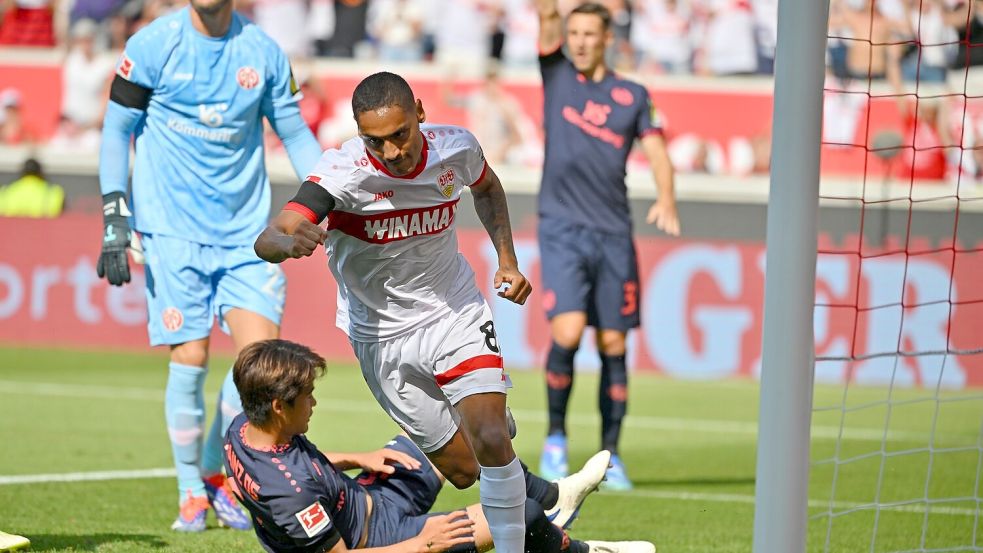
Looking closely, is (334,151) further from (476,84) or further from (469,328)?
(476,84)

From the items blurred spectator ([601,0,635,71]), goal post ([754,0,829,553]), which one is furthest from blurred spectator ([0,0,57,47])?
goal post ([754,0,829,553])

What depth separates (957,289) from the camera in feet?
43.6

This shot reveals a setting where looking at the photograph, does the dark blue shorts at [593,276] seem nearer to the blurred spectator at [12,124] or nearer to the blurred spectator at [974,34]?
the blurred spectator at [974,34]

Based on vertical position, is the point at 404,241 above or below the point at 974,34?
below

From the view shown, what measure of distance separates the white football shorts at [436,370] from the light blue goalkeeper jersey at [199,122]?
1.67 metres

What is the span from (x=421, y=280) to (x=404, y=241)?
0.57 feet

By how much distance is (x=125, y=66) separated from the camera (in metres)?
6.36

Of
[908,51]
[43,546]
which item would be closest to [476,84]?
[908,51]

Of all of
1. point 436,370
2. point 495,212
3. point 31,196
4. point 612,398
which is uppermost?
point 495,212

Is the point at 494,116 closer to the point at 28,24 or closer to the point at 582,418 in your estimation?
the point at 582,418

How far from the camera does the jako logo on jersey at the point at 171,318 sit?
6.38 m

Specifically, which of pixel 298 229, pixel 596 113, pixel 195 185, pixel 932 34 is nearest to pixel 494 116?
pixel 932 34

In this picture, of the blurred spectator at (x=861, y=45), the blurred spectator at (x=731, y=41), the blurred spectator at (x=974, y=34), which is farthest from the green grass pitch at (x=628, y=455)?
the blurred spectator at (x=731, y=41)

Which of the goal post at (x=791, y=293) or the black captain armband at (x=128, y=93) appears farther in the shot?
the black captain armband at (x=128, y=93)
